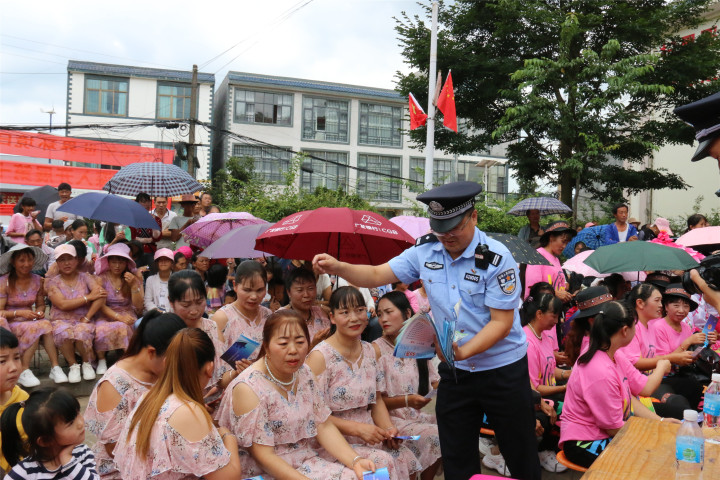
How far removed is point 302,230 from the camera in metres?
3.73

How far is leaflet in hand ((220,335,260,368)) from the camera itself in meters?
3.42

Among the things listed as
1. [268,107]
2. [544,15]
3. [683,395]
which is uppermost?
[268,107]

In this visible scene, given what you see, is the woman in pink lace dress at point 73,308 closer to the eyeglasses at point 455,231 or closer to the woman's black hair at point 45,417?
the woman's black hair at point 45,417

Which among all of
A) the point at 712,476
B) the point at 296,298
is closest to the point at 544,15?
the point at 296,298

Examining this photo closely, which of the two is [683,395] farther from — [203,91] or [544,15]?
[203,91]

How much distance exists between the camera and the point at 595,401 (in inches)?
139

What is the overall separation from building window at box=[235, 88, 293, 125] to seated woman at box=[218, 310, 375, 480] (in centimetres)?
2703

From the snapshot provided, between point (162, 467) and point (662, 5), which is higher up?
point (662, 5)

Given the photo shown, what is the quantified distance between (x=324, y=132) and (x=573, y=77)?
19.7 meters

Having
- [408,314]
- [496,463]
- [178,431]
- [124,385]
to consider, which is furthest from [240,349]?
[496,463]

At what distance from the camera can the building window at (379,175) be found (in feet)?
103

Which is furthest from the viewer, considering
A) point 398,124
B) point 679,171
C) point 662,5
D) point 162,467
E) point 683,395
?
point 398,124

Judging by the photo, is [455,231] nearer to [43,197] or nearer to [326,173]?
[43,197]

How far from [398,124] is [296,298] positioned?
2866 cm
